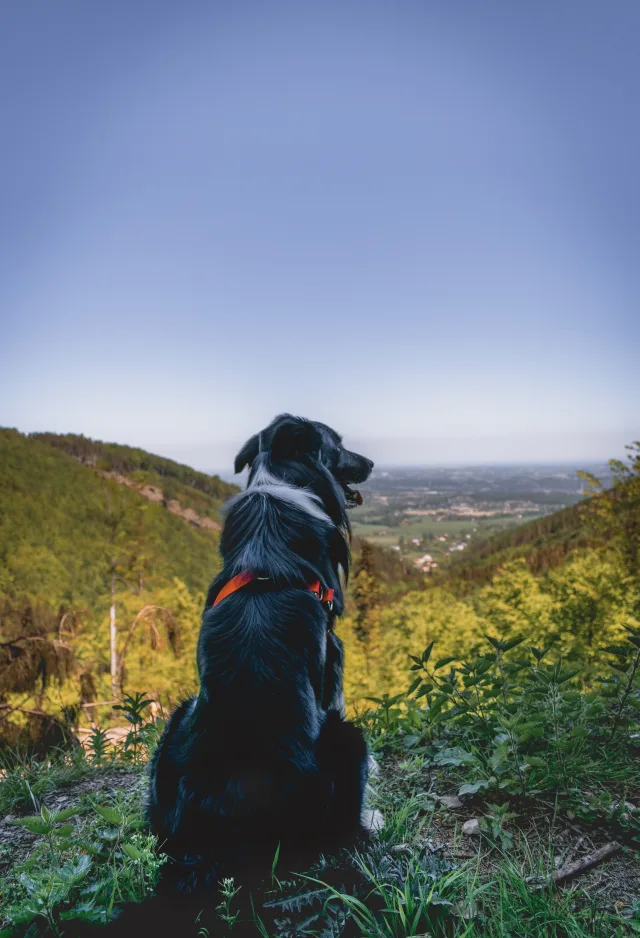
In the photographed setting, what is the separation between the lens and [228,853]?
1656mm

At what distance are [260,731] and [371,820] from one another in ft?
3.09

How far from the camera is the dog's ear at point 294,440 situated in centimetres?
263

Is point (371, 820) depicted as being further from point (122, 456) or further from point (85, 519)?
point (122, 456)

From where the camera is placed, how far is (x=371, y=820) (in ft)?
7.02

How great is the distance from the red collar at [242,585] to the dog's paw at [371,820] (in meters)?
0.94

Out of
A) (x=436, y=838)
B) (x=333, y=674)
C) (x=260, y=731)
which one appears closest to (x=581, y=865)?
(x=436, y=838)

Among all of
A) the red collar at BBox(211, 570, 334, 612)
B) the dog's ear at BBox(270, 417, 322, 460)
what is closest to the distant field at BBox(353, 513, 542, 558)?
the dog's ear at BBox(270, 417, 322, 460)

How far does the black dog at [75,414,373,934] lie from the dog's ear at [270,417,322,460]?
35 cm

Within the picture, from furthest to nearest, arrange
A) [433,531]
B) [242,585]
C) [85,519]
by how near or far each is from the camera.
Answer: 1. [433,531]
2. [85,519]
3. [242,585]

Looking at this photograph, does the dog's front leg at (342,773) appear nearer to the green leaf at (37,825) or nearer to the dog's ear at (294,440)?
the green leaf at (37,825)

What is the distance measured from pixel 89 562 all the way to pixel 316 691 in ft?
161

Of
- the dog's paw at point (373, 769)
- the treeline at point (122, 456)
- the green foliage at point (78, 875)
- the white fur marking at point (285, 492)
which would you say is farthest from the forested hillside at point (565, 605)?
the treeline at point (122, 456)

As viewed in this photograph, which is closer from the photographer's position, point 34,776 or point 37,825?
point 37,825

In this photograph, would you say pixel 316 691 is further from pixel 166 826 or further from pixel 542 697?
pixel 542 697
